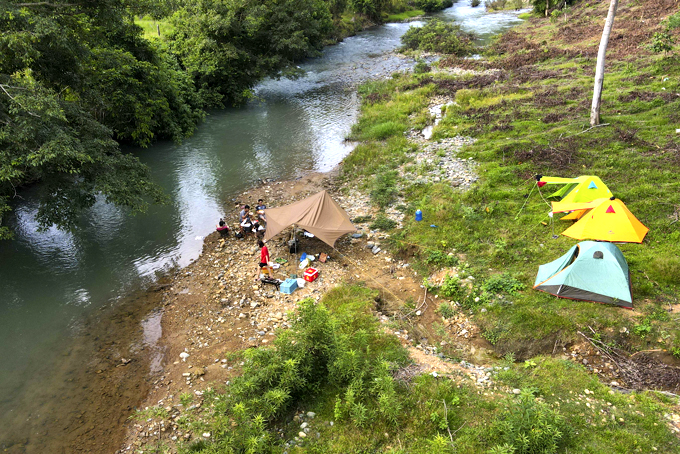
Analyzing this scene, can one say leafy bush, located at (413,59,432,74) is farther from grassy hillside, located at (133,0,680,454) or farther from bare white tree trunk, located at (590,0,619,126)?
bare white tree trunk, located at (590,0,619,126)

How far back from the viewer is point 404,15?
70.0 m

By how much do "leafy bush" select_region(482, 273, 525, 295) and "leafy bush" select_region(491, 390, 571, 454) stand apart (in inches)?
163

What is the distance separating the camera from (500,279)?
37.5 feet

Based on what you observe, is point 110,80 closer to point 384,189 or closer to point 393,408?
point 384,189

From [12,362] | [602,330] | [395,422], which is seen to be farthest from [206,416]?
[602,330]

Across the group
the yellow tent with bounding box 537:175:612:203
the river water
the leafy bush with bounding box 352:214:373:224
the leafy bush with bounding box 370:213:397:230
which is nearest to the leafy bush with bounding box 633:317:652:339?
the yellow tent with bounding box 537:175:612:203

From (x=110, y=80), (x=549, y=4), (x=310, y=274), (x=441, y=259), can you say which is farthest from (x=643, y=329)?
(x=549, y=4)

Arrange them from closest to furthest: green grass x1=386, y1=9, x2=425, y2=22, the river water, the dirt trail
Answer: the dirt trail → the river water → green grass x1=386, y1=9, x2=425, y2=22

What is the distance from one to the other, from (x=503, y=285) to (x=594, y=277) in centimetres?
222

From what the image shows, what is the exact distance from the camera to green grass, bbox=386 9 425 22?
67625 millimetres

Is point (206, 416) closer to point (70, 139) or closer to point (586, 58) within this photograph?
point (70, 139)

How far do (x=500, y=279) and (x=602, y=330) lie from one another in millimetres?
2708

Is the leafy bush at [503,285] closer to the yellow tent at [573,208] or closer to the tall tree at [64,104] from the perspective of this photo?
the yellow tent at [573,208]

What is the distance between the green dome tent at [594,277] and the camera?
32.9ft
